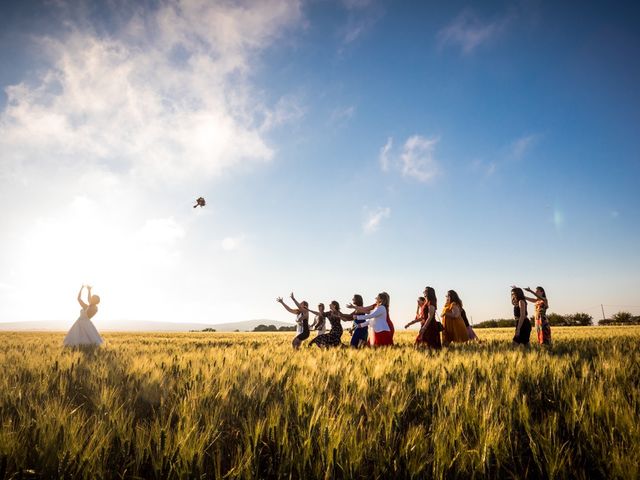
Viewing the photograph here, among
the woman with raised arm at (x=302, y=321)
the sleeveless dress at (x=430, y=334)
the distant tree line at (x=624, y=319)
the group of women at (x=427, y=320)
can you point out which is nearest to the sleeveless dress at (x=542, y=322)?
the group of women at (x=427, y=320)

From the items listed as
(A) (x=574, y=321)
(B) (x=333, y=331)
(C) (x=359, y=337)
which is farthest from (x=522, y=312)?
(A) (x=574, y=321)

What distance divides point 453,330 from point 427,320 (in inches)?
85.2

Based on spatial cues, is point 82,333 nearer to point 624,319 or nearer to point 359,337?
point 359,337

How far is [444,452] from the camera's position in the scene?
2006 millimetres

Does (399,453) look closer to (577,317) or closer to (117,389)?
(117,389)

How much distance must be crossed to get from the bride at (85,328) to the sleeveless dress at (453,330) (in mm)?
11666

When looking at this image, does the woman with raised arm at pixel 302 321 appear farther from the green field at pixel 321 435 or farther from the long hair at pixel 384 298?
the green field at pixel 321 435

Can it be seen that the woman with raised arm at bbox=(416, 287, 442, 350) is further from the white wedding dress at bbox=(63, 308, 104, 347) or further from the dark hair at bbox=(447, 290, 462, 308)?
the white wedding dress at bbox=(63, 308, 104, 347)

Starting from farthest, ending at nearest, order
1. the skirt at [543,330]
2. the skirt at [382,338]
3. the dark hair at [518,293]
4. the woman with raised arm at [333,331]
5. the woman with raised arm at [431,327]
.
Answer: the woman with raised arm at [333,331]
the skirt at [543,330]
the dark hair at [518,293]
the skirt at [382,338]
the woman with raised arm at [431,327]

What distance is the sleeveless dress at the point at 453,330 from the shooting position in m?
11.8

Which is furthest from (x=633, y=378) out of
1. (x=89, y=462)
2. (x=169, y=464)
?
(x=89, y=462)

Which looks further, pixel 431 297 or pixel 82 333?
pixel 82 333

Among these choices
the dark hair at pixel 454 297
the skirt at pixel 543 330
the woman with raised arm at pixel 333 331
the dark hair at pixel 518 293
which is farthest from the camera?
the woman with raised arm at pixel 333 331

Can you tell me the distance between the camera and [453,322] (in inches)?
473
